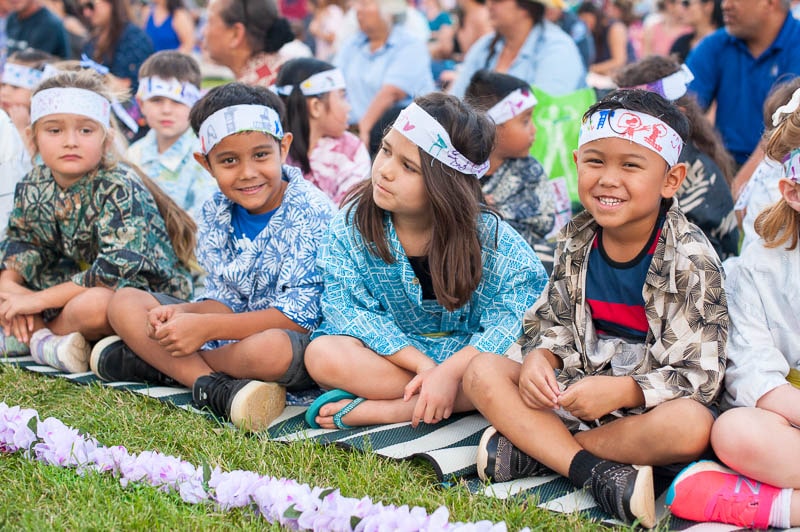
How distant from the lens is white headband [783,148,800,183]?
2.75m

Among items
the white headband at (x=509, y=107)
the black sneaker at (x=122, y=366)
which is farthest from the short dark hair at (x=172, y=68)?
the black sneaker at (x=122, y=366)

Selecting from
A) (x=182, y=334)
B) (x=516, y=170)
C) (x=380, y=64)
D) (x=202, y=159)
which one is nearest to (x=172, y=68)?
(x=202, y=159)

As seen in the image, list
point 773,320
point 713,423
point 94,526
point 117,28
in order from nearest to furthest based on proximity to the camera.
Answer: point 94,526, point 713,423, point 773,320, point 117,28

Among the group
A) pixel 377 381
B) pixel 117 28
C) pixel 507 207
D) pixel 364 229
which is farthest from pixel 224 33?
pixel 377 381

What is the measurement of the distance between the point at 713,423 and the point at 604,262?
612 mm

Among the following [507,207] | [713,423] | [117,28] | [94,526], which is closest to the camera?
[94,526]

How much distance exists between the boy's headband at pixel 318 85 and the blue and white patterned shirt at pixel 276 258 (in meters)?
1.19

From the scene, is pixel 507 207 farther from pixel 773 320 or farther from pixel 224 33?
pixel 224 33

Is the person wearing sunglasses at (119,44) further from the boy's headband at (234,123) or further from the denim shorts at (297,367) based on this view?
the denim shorts at (297,367)

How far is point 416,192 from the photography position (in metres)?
3.27

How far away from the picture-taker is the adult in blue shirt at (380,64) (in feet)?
21.9

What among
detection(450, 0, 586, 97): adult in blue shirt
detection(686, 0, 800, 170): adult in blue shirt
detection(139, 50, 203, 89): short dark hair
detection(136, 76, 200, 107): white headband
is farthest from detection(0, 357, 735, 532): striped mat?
detection(450, 0, 586, 97): adult in blue shirt

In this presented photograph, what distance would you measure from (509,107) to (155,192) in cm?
175

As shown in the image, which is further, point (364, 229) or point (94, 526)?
point (364, 229)
